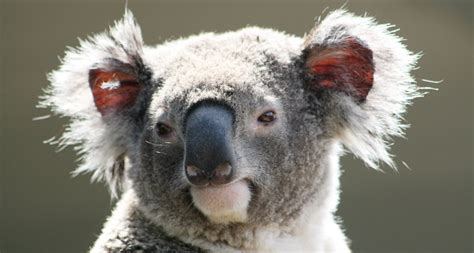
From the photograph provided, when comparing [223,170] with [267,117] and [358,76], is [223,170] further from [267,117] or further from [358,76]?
[358,76]

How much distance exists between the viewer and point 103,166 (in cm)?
279

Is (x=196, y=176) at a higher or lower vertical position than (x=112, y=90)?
lower

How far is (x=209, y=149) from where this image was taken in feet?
7.24

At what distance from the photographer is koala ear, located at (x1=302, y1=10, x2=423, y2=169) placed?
2.56m

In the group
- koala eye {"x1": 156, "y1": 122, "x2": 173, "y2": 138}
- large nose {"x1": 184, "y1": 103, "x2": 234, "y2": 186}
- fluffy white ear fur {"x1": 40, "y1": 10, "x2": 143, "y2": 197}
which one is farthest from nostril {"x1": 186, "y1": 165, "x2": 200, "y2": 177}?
fluffy white ear fur {"x1": 40, "y1": 10, "x2": 143, "y2": 197}

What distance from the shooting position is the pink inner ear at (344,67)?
2.57m

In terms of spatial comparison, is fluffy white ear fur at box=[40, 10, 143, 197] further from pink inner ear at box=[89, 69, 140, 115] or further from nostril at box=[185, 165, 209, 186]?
nostril at box=[185, 165, 209, 186]

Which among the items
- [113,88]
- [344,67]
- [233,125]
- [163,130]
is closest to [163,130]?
[163,130]

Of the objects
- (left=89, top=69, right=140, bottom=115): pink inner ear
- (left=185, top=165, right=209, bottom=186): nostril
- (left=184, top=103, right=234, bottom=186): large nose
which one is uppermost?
(left=89, top=69, right=140, bottom=115): pink inner ear

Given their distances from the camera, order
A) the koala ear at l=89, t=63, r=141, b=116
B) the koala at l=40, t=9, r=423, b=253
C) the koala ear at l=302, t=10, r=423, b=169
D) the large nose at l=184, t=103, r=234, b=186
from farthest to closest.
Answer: the koala ear at l=89, t=63, r=141, b=116, the koala ear at l=302, t=10, r=423, b=169, the koala at l=40, t=9, r=423, b=253, the large nose at l=184, t=103, r=234, b=186

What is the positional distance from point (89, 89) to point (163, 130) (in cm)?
42

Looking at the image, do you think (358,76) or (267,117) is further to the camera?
(358,76)

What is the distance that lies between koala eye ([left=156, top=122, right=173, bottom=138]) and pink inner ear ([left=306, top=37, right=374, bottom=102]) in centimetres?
47

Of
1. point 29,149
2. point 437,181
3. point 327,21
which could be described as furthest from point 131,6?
point 327,21
